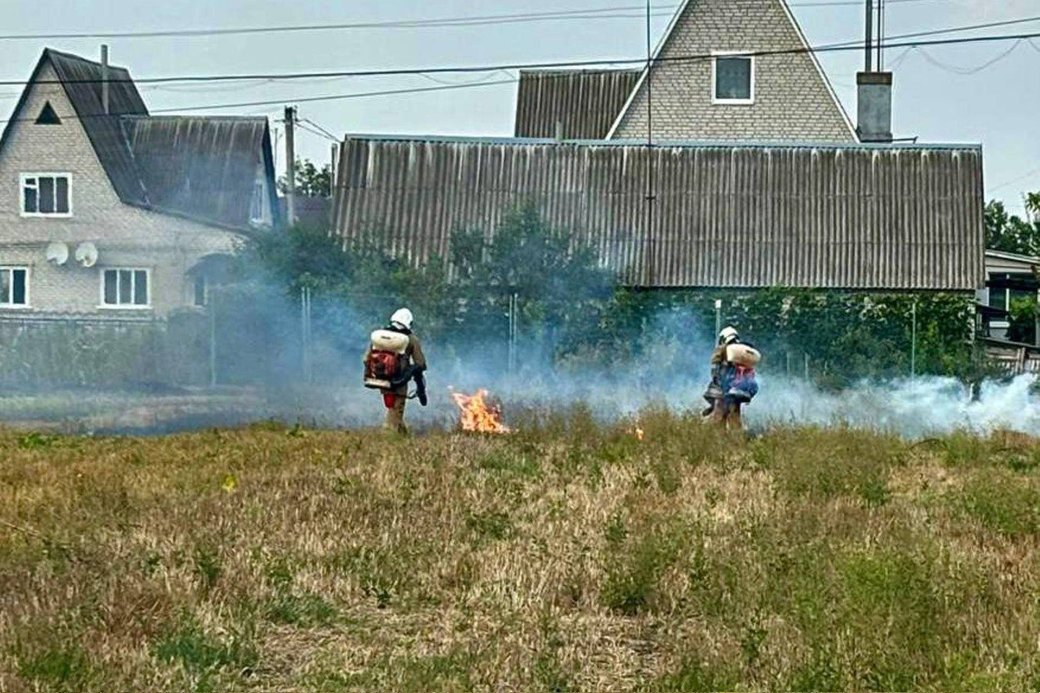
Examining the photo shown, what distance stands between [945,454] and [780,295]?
44.0 feet

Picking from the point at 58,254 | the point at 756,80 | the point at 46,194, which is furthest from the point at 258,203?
the point at 756,80

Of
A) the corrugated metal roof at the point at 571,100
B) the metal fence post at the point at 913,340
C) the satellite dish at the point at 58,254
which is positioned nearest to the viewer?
the metal fence post at the point at 913,340

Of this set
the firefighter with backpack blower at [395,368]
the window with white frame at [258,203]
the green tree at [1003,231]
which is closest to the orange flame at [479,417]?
the firefighter with backpack blower at [395,368]

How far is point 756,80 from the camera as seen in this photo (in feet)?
139

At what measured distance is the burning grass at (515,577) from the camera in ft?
24.0

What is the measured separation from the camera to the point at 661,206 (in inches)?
1428

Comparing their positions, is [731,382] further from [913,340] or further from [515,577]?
[515,577]

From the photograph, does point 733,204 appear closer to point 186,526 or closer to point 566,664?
point 186,526

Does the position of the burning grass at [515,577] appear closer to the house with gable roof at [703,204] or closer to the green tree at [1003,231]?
the house with gable roof at [703,204]

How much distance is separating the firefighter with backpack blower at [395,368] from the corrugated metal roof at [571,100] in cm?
2738

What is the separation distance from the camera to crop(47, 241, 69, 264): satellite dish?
44.1 meters

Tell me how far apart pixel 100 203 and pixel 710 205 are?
17427 millimetres

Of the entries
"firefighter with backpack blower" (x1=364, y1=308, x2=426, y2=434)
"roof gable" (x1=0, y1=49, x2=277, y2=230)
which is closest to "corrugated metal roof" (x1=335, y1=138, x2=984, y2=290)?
"roof gable" (x1=0, y1=49, x2=277, y2=230)

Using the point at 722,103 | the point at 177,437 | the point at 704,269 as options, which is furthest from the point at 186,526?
the point at 722,103
